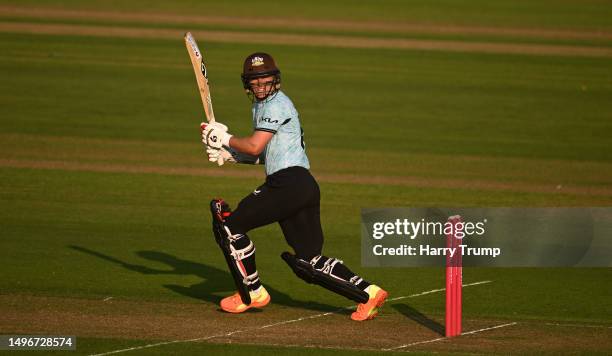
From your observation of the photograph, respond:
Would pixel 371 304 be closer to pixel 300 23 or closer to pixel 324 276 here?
pixel 324 276

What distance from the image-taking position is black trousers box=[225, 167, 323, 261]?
31.6 feet

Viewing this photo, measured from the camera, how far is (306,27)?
107 feet

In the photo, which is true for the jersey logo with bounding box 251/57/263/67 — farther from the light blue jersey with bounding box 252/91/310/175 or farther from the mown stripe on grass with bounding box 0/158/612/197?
the mown stripe on grass with bounding box 0/158/612/197

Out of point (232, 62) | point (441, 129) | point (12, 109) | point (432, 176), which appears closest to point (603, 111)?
point (441, 129)

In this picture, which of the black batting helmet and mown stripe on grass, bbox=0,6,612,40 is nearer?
the black batting helmet

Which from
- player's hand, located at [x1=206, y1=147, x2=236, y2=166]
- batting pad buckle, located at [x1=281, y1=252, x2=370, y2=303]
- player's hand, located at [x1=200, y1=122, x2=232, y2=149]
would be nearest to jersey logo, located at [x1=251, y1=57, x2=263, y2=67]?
player's hand, located at [x1=200, y1=122, x2=232, y2=149]

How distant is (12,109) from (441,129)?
7292mm

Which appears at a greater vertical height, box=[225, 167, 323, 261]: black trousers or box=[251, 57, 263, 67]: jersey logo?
box=[251, 57, 263, 67]: jersey logo

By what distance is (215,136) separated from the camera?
31.9ft

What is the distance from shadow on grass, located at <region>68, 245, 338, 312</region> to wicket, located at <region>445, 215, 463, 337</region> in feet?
4.46

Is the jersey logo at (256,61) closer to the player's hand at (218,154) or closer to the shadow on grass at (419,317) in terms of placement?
the player's hand at (218,154)

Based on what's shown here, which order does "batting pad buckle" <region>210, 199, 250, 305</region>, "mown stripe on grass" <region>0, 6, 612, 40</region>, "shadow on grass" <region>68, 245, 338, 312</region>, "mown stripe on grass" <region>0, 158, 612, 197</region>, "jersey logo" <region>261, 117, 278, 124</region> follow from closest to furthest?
"jersey logo" <region>261, 117, 278, 124</region> < "batting pad buckle" <region>210, 199, 250, 305</region> < "shadow on grass" <region>68, 245, 338, 312</region> < "mown stripe on grass" <region>0, 158, 612, 197</region> < "mown stripe on grass" <region>0, 6, 612, 40</region>

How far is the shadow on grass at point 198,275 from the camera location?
1071cm

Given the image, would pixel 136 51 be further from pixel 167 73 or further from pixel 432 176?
pixel 432 176
